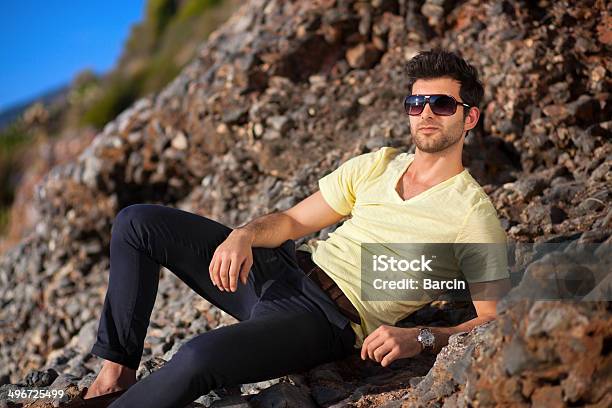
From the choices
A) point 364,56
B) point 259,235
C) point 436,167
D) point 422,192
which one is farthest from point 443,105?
point 364,56

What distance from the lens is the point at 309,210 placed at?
477 centimetres

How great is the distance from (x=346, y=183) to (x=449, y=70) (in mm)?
957

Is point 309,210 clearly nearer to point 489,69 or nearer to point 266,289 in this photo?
point 266,289

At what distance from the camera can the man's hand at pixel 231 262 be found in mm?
4148

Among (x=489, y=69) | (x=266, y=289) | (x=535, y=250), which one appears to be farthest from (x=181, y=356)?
(x=489, y=69)

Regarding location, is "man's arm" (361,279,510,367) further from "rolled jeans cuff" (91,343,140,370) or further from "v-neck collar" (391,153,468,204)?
"rolled jeans cuff" (91,343,140,370)

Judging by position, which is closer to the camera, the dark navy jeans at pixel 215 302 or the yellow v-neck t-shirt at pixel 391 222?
the dark navy jeans at pixel 215 302

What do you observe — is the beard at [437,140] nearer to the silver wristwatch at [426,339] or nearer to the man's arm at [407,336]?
the man's arm at [407,336]

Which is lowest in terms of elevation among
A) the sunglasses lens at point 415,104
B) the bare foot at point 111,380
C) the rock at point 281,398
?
the rock at point 281,398

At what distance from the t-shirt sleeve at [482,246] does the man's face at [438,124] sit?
50 centimetres

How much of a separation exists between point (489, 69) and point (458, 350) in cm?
440

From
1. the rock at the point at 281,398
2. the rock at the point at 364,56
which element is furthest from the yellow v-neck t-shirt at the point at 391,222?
the rock at the point at 364,56

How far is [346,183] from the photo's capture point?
464 cm

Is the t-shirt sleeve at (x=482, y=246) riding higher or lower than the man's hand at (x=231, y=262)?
lower
